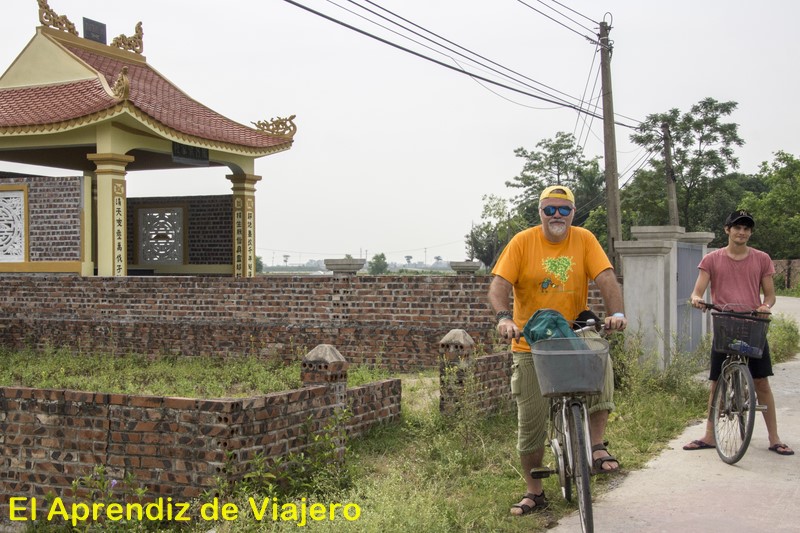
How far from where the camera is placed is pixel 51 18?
56.1ft

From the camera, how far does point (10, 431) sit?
5.85 metres

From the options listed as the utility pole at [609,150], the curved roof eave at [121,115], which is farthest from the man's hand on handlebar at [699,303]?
the curved roof eave at [121,115]

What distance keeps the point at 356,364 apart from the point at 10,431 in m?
5.77

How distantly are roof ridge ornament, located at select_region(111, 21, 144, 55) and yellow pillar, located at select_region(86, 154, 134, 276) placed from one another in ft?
16.0

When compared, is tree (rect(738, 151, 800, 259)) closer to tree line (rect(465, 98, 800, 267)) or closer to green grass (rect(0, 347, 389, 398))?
tree line (rect(465, 98, 800, 267))

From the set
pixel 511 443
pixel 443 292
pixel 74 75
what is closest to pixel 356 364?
pixel 443 292

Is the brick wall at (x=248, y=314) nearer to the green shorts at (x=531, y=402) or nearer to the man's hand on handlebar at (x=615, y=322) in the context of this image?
the green shorts at (x=531, y=402)

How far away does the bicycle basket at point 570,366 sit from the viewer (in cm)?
423

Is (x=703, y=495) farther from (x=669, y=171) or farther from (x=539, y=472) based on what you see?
(x=669, y=171)

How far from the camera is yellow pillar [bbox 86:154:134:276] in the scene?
14.7 meters

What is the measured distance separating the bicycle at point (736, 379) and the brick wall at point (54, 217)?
11.1 meters

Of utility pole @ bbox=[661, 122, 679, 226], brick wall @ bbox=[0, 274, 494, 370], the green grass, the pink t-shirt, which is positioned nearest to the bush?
brick wall @ bbox=[0, 274, 494, 370]

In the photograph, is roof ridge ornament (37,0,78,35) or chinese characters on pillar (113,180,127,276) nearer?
chinese characters on pillar (113,180,127,276)

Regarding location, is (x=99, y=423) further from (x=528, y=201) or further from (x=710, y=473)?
(x=528, y=201)
